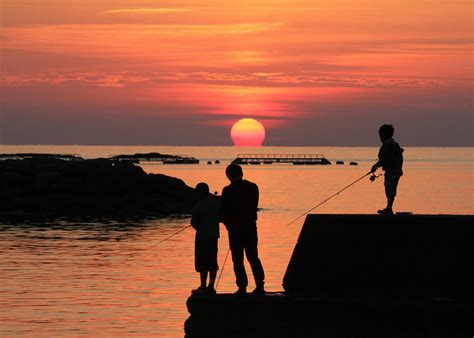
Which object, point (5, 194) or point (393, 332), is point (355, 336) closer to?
point (393, 332)

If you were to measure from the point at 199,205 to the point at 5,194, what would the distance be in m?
46.8

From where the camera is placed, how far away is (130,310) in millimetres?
22484


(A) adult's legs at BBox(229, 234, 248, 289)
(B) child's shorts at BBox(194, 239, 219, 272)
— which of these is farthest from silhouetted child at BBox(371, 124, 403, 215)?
(B) child's shorts at BBox(194, 239, 219, 272)

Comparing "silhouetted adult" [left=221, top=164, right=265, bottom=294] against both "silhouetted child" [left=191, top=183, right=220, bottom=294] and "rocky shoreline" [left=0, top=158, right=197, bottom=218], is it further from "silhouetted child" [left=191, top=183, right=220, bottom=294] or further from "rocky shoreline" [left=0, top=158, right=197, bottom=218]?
"rocky shoreline" [left=0, top=158, right=197, bottom=218]

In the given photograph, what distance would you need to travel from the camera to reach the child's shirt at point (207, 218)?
17.2 m

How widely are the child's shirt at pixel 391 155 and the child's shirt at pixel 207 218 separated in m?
2.87

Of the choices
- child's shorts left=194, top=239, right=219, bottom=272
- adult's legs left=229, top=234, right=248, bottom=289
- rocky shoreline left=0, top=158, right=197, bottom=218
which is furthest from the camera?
rocky shoreline left=0, top=158, right=197, bottom=218

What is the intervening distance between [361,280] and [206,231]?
274cm

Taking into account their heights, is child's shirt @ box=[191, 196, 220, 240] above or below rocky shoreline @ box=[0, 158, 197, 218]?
below

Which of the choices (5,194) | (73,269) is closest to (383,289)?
(73,269)

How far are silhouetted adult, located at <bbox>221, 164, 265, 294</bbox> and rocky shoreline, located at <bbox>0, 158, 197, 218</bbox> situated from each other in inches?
1678

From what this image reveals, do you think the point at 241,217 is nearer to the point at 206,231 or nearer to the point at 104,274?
the point at 206,231

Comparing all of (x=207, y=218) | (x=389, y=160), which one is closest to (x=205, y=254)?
(x=207, y=218)

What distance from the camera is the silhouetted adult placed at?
54.5 ft
